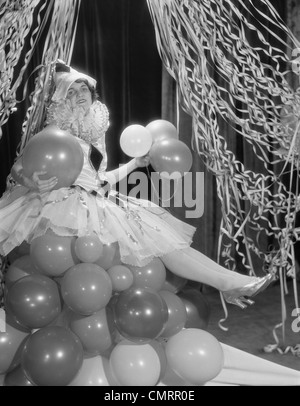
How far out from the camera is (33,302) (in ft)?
5.64

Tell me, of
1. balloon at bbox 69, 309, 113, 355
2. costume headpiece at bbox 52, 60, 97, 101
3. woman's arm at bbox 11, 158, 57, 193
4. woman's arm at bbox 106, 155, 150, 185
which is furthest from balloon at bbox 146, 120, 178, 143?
balloon at bbox 69, 309, 113, 355

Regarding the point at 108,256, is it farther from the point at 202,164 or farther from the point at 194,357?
the point at 202,164

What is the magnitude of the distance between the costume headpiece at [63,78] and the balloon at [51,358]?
1.06m

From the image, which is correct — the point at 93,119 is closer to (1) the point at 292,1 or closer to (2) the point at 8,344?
(2) the point at 8,344

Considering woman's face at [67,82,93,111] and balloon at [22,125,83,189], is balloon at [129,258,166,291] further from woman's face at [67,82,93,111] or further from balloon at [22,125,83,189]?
woman's face at [67,82,93,111]

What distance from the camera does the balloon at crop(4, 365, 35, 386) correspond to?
69.9 inches

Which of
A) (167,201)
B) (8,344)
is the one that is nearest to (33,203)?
(8,344)

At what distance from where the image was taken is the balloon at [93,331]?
1779 millimetres

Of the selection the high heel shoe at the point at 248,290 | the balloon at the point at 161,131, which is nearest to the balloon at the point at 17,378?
the high heel shoe at the point at 248,290

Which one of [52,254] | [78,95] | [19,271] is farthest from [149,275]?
[78,95]

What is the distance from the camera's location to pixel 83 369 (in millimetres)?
1788

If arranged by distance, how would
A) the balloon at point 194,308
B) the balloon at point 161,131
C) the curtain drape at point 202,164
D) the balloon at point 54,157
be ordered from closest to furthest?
1. the balloon at point 54,157
2. the balloon at point 194,308
3. the balloon at point 161,131
4. the curtain drape at point 202,164

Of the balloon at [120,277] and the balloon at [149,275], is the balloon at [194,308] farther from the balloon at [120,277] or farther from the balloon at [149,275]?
the balloon at [120,277]

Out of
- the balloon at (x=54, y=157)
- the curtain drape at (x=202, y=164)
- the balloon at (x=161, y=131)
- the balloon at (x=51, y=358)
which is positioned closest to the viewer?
the balloon at (x=51, y=358)
